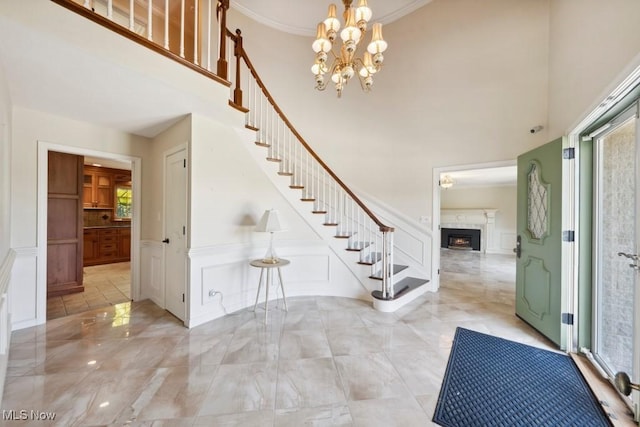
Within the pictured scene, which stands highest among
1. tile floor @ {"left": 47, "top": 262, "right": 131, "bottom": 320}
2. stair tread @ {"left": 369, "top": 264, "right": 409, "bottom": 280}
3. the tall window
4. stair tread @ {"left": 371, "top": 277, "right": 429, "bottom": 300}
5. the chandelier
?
the chandelier

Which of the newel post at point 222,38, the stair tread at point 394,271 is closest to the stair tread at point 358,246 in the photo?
the stair tread at point 394,271

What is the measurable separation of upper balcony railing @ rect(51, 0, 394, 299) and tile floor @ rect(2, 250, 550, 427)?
0.98 metres

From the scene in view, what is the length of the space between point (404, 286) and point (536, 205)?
196 cm

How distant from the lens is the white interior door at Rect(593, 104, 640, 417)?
2.00 m

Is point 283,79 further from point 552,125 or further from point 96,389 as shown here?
point 96,389

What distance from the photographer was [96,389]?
1.81 m

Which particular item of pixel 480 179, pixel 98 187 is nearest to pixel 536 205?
pixel 480 179

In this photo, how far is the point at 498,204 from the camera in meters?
8.40

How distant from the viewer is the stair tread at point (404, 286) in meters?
3.45

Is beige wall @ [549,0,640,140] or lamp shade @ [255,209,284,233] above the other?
beige wall @ [549,0,640,140]

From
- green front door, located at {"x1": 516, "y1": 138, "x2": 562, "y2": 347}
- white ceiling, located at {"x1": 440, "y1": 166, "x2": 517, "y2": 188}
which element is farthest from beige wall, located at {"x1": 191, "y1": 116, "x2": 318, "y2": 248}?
white ceiling, located at {"x1": 440, "y1": 166, "x2": 517, "y2": 188}

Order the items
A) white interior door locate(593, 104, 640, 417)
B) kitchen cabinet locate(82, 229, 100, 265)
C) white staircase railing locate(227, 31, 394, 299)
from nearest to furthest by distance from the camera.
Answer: white interior door locate(593, 104, 640, 417) < white staircase railing locate(227, 31, 394, 299) < kitchen cabinet locate(82, 229, 100, 265)

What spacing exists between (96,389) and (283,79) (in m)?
4.97

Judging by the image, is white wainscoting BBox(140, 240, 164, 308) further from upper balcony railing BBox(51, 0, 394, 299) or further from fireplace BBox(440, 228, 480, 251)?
fireplace BBox(440, 228, 480, 251)
